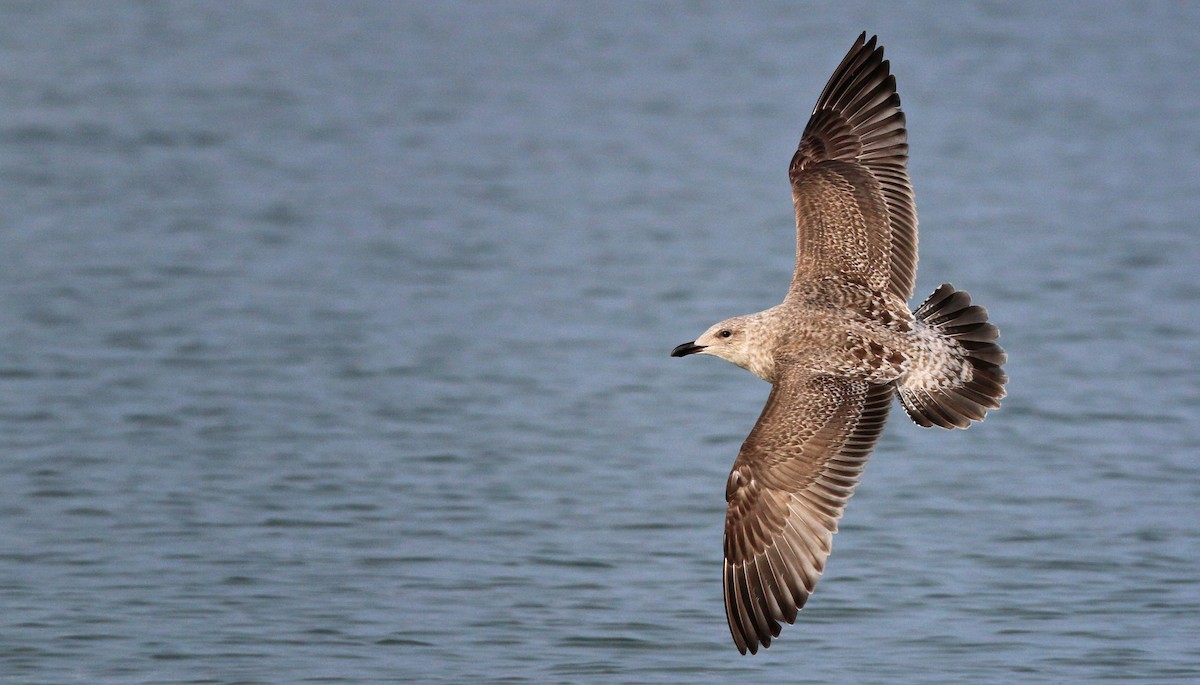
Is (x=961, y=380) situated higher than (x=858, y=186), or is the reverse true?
(x=858, y=186)

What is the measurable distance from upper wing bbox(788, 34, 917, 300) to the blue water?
160 cm

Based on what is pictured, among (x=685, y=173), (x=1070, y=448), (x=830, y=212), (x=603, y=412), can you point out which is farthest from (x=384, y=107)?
(x=830, y=212)

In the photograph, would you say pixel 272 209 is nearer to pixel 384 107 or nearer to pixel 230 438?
pixel 384 107

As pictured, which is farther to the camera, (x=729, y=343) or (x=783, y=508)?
(x=729, y=343)

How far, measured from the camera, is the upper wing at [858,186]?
8828 mm

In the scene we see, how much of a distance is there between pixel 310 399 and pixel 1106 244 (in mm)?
7352

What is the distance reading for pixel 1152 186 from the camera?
58.5 feet

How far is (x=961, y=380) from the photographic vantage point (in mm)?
8328

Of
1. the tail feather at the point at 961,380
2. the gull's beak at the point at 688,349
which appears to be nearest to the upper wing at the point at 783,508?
the tail feather at the point at 961,380

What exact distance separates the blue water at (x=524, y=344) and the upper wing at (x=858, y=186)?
160 cm

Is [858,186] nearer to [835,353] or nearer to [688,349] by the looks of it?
[835,353]

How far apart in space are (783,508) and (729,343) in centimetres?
90

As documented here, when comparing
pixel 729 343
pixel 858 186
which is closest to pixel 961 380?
pixel 729 343

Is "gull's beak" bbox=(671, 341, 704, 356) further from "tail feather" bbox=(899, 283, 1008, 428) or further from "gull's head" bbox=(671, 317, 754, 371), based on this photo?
"tail feather" bbox=(899, 283, 1008, 428)
